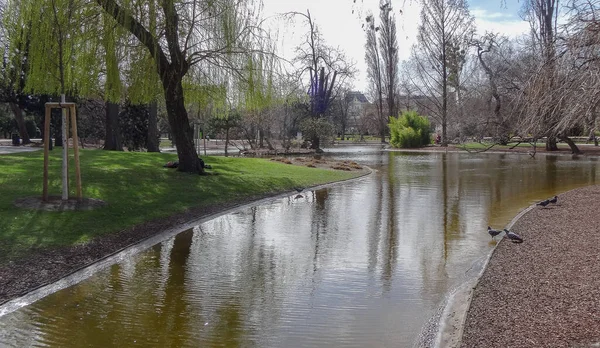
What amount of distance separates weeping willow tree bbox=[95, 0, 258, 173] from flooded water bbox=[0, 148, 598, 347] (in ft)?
15.5

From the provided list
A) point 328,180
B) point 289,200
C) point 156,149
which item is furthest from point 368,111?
point 289,200

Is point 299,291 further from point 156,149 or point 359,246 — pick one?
point 156,149

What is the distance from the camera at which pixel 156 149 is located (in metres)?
27.3

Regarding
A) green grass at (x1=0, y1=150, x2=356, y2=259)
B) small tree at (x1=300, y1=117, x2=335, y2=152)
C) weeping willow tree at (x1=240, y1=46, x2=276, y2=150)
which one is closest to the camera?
green grass at (x1=0, y1=150, x2=356, y2=259)

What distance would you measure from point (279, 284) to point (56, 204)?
5.51 meters

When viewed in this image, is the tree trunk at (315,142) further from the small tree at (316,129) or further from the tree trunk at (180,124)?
the tree trunk at (180,124)

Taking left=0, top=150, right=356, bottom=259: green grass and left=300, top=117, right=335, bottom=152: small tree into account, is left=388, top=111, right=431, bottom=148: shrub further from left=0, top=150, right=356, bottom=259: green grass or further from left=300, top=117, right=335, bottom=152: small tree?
left=0, top=150, right=356, bottom=259: green grass

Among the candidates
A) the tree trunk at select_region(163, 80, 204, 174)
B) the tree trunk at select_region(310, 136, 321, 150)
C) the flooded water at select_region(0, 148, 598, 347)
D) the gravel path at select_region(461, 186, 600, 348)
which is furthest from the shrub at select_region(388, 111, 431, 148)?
the gravel path at select_region(461, 186, 600, 348)

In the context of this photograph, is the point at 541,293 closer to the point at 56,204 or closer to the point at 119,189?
the point at 56,204

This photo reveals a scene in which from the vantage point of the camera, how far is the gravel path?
187 inches

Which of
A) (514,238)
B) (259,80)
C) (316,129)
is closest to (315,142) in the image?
(316,129)

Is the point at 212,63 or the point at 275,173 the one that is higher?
the point at 212,63

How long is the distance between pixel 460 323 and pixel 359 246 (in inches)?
160

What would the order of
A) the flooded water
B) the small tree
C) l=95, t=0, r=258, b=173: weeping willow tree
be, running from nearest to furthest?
1. the flooded water
2. l=95, t=0, r=258, b=173: weeping willow tree
3. the small tree
